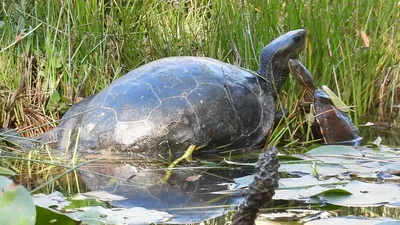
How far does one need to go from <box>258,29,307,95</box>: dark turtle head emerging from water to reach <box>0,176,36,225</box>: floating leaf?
2846mm

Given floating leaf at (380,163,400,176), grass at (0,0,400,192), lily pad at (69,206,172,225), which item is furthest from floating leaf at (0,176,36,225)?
grass at (0,0,400,192)

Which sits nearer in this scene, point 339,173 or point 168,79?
point 339,173

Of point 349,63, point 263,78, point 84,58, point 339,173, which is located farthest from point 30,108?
point 339,173

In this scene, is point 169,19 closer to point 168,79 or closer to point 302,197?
point 168,79

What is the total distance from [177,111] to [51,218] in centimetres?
218

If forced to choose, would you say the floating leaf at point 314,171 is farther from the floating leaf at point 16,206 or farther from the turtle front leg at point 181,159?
the floating leaf at point 16,206

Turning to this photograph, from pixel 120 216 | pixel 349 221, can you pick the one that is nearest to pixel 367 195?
pixel 349 221

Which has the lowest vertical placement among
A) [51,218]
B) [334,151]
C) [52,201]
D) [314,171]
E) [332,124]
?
[332,124]

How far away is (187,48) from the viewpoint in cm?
515

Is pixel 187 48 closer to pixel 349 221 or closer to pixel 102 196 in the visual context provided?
pixel 102 196

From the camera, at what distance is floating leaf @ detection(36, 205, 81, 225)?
1.56 metres

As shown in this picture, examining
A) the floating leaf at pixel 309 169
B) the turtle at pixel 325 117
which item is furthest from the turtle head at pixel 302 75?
the floating leaf at pixel 309 169

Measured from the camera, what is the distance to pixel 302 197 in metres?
2.33

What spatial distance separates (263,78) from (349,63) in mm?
549
